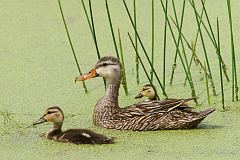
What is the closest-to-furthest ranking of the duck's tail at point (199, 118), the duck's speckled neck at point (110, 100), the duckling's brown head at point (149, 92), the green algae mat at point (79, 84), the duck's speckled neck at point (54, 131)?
1. the green algae mat at point (79, 84)
2. the duck's speckled neck at point (54, 131)
3. the duck's tail at point (199, 118)
4. the duck's speckled neck at point (110, 100)
5. the duckling's brown head at point (149, 92)

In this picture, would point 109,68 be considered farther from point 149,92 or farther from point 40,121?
point 40,121

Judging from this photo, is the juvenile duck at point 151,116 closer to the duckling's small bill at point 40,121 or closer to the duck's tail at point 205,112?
the duck's tail at point 205,112

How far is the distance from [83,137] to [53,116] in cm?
36

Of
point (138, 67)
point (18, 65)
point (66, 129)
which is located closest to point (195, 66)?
point (138, 67)

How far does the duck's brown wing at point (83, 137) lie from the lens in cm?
588

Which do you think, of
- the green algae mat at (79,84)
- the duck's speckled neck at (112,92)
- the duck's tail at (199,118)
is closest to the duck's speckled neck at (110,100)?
the duck's speckled neck at (112,92)

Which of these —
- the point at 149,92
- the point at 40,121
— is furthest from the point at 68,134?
the point at 149,92

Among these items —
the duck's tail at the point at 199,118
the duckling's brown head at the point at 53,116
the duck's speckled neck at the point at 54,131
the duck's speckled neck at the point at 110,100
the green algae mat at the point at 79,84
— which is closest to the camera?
the green algae mat at the point at 79,84

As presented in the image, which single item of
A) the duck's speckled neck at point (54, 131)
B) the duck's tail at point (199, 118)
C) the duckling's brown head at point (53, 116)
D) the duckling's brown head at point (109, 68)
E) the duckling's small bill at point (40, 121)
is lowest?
the duck's tail at point (199, 118)

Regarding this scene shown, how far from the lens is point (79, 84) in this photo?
754 centimetres

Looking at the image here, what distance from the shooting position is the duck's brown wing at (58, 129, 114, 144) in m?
5.88

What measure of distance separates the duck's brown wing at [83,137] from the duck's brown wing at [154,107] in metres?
0.43

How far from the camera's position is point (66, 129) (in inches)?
247

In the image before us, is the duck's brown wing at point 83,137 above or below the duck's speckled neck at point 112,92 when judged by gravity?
below
